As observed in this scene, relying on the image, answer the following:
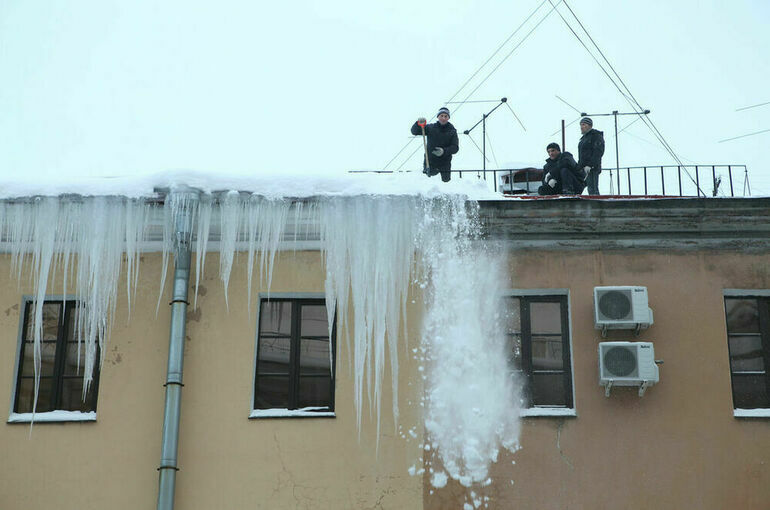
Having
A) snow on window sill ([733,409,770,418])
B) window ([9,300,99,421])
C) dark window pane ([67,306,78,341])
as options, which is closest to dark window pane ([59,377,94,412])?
window ([9,300,99,421])

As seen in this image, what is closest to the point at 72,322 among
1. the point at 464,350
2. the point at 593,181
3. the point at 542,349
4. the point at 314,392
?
the point at 314,392

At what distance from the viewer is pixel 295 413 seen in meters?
8.00

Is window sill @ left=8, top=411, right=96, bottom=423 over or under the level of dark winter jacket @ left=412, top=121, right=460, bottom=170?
under

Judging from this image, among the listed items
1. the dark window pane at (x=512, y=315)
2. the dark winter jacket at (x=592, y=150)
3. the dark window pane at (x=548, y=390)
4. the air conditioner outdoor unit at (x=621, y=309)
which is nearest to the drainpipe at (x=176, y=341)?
the dark window pane at (x=512, y=315)

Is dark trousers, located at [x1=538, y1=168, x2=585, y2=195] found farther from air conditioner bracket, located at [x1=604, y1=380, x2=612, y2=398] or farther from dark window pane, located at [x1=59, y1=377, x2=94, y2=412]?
dark window pane, located at [x1=59, y1=377, x2=94, y2=412]

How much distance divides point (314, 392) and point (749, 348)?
3951mm

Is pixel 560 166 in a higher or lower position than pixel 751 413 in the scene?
higher

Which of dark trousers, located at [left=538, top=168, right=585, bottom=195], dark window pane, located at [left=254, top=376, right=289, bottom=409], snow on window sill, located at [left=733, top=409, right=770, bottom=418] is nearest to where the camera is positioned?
snow on window sill, located at [left=733, top=409, right=770, bottom=418]

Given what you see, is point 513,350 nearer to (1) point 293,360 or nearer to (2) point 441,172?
(1) point 293,360

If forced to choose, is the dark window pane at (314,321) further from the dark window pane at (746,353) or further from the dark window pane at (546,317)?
the dark window pane at (746,353)

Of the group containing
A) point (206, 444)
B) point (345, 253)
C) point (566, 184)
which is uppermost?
point (566, 184)

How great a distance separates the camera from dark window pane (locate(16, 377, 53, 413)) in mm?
8203

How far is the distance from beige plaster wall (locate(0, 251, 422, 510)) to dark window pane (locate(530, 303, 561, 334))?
1.11 metres

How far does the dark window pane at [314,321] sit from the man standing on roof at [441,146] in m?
2.09
